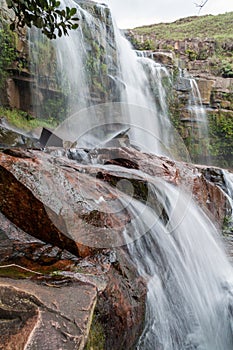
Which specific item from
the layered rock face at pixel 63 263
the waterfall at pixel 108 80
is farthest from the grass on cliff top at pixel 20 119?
the layered rock face at pixel 63 263

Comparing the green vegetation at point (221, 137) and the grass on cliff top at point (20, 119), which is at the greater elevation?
the grass on cliff top at point (20, 119)

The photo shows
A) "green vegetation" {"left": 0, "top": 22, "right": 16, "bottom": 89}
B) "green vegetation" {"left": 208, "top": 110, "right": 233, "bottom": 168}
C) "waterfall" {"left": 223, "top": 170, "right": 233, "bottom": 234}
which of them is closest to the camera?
"waterfall" {"left": 223, "top": 170, "right": 233, "bottom": 234}

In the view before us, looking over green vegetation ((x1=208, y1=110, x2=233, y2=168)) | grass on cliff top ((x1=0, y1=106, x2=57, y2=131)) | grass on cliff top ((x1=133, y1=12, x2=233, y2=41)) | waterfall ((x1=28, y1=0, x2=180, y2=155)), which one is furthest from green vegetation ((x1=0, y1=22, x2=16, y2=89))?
grass on cliff top ((x1=133, y1=12, x2=233, y2=41))

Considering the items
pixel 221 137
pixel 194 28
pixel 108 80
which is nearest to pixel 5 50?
pixel 108 80

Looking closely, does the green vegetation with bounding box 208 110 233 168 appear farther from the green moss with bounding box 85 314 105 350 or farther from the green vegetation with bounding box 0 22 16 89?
the green moss with bounding box 85 314 105 350

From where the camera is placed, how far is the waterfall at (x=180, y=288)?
240 cm

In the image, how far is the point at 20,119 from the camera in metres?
9.16

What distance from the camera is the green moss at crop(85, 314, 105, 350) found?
1554 mm

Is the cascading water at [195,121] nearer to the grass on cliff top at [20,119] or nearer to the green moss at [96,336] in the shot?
the grass on cliff top at [20,119]

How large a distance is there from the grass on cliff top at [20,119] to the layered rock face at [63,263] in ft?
20.9

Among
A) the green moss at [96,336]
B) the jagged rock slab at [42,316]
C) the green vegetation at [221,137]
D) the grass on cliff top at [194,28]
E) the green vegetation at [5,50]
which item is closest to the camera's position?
the jagged rock slab at [42,316]

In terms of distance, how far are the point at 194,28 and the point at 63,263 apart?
31.7m

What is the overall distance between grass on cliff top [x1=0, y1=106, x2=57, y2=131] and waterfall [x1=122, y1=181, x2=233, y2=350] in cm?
651

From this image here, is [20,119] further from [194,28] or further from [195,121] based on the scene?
[194,28]
